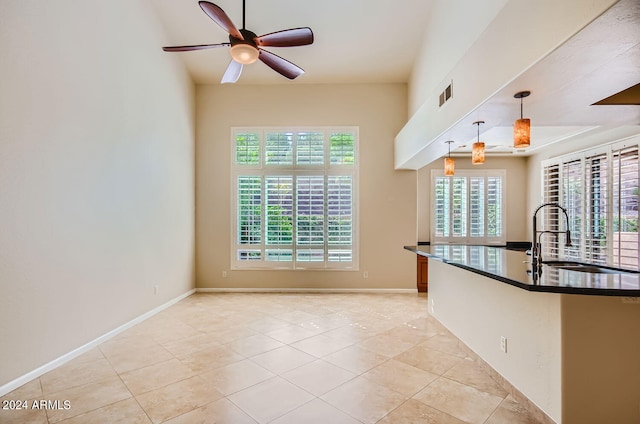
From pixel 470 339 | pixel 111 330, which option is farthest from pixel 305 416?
pixel 111 330

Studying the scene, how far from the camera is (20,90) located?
2684 millimetres

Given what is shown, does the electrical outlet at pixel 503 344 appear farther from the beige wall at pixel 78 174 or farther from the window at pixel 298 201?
the beige wall at pixel 78 174

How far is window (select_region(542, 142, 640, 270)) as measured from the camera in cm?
446

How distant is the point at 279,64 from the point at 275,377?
3205 mm

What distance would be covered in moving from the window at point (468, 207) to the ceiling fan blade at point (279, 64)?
4.05 m

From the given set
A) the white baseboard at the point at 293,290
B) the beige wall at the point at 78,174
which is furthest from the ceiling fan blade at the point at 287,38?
the white baseboard at the point at 293,290

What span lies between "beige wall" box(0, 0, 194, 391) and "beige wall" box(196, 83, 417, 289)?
3.68ft

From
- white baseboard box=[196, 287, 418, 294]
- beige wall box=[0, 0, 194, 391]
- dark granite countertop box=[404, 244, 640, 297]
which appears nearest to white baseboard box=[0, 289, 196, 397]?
beige wall box=[0, 0, 194, 391]

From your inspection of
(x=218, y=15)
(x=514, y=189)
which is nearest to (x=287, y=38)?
(x=218, y=15)

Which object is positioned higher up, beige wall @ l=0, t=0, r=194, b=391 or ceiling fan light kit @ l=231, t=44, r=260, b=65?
ceiling fan light kit @ l=231, t=44, r=260, b=65

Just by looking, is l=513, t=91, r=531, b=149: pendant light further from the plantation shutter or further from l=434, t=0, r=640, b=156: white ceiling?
the plantation shutter

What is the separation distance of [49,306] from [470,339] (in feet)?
12.7

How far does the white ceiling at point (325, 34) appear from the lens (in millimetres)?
4797

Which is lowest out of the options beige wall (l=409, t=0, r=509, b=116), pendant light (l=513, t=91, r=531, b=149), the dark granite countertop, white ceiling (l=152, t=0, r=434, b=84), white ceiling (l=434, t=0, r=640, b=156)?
the dark granite countertop
